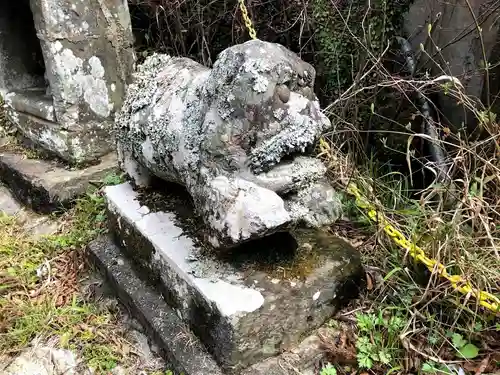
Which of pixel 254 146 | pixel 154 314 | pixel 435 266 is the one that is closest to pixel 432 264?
pixel 435 266

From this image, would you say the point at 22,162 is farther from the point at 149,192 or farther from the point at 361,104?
the point at 361,104

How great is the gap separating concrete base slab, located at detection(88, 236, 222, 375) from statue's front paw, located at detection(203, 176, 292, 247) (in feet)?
1.38

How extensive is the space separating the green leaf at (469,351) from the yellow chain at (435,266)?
0.14 meters

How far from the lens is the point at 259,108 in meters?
1.66

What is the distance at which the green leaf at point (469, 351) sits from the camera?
177 centimetres

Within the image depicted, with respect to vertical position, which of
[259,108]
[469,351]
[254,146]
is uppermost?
[259,108]

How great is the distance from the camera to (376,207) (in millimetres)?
2213

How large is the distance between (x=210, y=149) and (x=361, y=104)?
1551 mm

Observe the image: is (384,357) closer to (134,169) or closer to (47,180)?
(134,169)

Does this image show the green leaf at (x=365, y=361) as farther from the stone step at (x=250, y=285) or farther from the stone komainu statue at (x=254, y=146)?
the stone komainu statue at (x=254, y=146)

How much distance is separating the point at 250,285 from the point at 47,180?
69.6 inches

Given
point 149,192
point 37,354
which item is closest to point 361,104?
point 149,192

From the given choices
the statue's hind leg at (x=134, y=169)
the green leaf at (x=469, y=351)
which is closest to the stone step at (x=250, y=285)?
the statue's hind leg at (x=134, y=169)

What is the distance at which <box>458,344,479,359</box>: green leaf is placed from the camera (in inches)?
69.8
